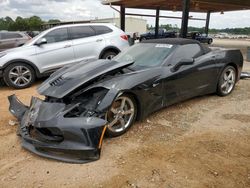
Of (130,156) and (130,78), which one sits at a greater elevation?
(130,78)

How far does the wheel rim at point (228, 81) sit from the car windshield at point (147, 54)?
1725mm

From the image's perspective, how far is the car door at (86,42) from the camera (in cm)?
729

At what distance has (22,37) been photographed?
448 inches

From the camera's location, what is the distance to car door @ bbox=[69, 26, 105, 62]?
7.29 meters

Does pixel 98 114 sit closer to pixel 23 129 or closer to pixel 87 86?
pixel 87 86

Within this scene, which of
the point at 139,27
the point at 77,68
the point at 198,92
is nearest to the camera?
the point at 77,68

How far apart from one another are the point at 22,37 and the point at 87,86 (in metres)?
9.33

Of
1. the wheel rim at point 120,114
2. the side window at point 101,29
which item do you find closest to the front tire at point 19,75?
the side window at point 101,29

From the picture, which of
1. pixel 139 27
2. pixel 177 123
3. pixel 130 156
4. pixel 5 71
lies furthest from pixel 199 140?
pixel 139 27

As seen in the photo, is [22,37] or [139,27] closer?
[22,37]

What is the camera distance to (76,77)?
11.7 ft

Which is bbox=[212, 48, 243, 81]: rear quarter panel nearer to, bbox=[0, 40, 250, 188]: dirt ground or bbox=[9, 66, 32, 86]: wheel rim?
bbox=[0, 40, 250, 188]: dirt ground

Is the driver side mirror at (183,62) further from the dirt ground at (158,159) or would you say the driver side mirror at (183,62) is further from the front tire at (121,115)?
the front tire at (121,115)

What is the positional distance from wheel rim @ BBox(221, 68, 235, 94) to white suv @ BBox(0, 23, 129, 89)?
3.59 meters
